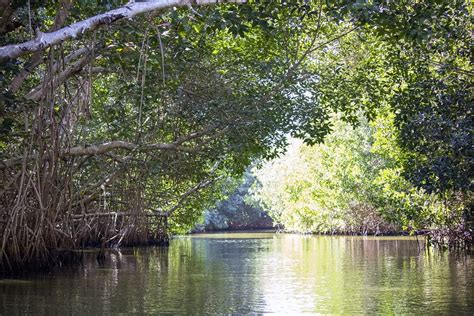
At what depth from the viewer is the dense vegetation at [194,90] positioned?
312 inches

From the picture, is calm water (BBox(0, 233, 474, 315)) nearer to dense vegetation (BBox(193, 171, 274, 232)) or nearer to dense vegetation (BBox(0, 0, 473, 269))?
dense vegetation (BBox(0, 0, 473, 269))

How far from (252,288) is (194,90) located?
5144 mm

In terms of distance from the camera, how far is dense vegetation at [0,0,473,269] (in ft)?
26.0

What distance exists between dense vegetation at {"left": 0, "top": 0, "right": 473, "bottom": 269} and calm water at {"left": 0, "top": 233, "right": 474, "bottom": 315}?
120 centimetres

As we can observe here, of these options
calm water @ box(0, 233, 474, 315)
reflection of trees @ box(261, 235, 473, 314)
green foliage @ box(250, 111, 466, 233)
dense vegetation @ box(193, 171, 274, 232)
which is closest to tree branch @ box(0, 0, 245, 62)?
calm water @ box(0, 233, 474, 315)

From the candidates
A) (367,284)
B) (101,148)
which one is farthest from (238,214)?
(367,284)

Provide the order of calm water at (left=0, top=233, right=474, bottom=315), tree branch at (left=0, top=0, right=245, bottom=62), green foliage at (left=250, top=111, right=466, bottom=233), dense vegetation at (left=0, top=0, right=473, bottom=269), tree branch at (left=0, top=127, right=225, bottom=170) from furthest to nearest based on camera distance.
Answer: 1. green foliage at (left=250, top=111, right=466, bottom=233)
2. tree branch at (left=0, top=127, right=225, bottom=170)
3. dense vegetation at (left=0, top=0, right=473, bottom=269)
4. calm water at (left=0, top=233, right=474, bottom=315)
5. tree branch at (left=0, top=0, right=245, bottom=62)

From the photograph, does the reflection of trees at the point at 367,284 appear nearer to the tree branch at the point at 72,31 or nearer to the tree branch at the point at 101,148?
the tree branch at the point at 101,148

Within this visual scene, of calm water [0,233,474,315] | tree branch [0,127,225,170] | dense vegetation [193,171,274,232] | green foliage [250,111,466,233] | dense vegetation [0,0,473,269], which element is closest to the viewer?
calm water [0,233,474,315]

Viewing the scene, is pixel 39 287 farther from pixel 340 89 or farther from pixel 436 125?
pixel 340 89

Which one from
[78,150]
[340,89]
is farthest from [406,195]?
[78,150]

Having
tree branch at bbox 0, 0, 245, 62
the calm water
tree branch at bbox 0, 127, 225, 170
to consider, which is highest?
tree branch at bbox 0, 0, 245, 62

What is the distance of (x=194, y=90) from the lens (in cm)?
1319

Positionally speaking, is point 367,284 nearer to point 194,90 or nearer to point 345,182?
point 194,90
